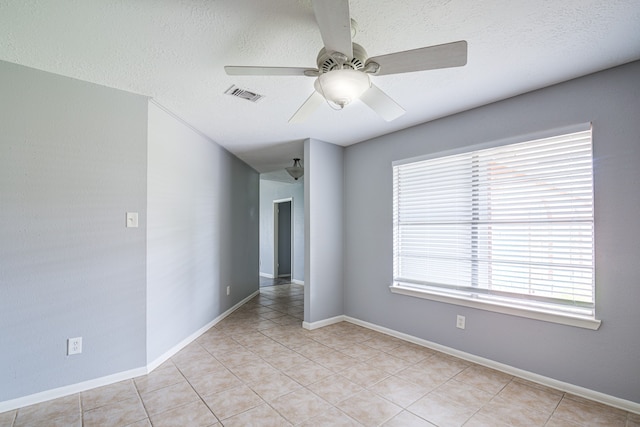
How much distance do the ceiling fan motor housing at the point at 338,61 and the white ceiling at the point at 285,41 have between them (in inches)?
9.1

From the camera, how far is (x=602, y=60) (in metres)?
2.07

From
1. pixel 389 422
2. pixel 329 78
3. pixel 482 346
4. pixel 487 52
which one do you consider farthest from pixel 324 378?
pixel 487 52

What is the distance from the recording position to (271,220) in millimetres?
7750

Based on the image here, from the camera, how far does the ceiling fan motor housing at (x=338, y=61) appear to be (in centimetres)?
149

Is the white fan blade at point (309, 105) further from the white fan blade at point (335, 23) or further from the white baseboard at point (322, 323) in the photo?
the white baseboard at point (322, 323)

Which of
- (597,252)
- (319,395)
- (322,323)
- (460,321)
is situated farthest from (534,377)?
(322,323)

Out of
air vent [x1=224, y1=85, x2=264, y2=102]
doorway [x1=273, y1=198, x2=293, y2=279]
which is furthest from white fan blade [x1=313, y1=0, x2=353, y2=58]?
doorway [x1=273, y1=198, x2=293, y2=279]

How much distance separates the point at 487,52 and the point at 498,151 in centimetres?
107

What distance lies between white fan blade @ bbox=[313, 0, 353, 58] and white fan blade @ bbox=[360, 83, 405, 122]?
40cm

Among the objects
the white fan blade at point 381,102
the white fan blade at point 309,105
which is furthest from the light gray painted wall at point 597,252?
the white fan blade at point 309,105

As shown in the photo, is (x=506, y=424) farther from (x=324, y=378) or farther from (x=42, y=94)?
(x=42, y=94)

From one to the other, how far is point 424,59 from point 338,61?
1.37 feet

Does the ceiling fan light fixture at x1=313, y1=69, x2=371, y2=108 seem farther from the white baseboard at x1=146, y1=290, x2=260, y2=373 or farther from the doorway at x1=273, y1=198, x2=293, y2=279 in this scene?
the doorway at x1=273, y1=198, x2=293, y2=279

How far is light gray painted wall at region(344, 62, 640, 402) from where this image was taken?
6.86 feet
